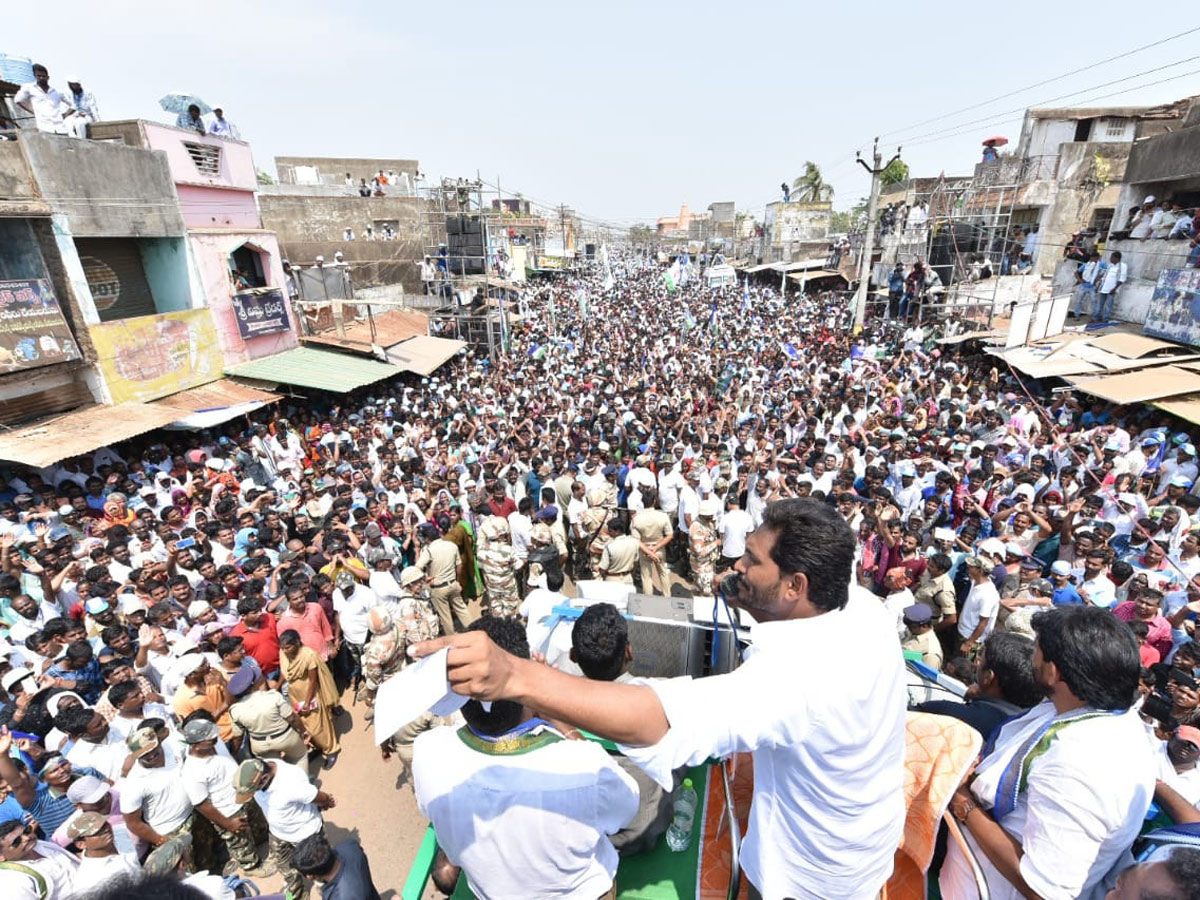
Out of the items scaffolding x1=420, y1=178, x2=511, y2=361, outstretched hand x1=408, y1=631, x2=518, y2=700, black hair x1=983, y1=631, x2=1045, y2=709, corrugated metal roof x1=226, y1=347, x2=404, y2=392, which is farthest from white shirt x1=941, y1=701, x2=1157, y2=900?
scaffolding x1=420, y1=178, x2=511, y2=361

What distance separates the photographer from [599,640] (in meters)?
2.38

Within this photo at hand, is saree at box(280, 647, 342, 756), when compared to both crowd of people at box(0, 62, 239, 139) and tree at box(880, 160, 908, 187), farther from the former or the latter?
tree at box(880, 160, 908, 187)

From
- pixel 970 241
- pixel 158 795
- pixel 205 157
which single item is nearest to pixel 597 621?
pixel 158 795

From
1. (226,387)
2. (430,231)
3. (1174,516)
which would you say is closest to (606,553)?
(1174,516)

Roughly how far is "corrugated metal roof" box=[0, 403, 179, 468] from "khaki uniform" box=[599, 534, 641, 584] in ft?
24.6

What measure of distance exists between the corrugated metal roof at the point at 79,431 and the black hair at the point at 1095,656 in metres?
10.2

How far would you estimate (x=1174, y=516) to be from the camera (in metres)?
5.19

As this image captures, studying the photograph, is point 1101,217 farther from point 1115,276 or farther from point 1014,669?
point 1014,669

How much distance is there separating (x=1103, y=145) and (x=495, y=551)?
22.5 m

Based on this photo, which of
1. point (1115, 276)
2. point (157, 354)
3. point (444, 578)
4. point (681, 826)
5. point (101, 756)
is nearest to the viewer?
point (681, 826)

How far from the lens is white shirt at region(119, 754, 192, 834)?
314 cm

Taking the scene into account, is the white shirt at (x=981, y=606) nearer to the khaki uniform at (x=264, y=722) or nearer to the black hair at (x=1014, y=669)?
the black hair at (x=1014, y=669)

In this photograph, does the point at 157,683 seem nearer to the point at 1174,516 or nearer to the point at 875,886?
the point at 875,886

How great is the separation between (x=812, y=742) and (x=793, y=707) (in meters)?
0.16
